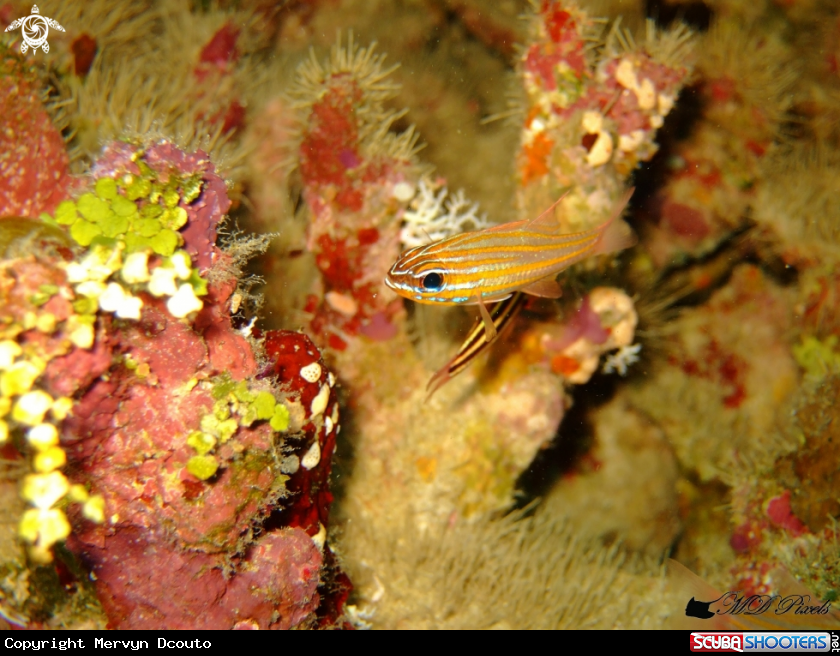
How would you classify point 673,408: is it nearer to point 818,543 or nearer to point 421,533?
point 818,543

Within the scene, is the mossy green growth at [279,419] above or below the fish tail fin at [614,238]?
below

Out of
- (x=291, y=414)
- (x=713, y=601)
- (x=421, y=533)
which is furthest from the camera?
(x=421, y=533)

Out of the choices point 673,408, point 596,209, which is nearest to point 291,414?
point 596,209

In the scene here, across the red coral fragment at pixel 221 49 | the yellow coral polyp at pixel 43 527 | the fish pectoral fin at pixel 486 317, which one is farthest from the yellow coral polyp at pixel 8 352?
the red coral fragment at pixel 221 49

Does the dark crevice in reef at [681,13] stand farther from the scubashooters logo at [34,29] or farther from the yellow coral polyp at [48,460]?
the yellow coral polyp at [48,460]

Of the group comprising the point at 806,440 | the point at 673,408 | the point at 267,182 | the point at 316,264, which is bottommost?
the point at 673,408

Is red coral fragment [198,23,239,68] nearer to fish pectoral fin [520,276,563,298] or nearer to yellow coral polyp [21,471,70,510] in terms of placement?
fish pectoral fin [520,276,563,298]
